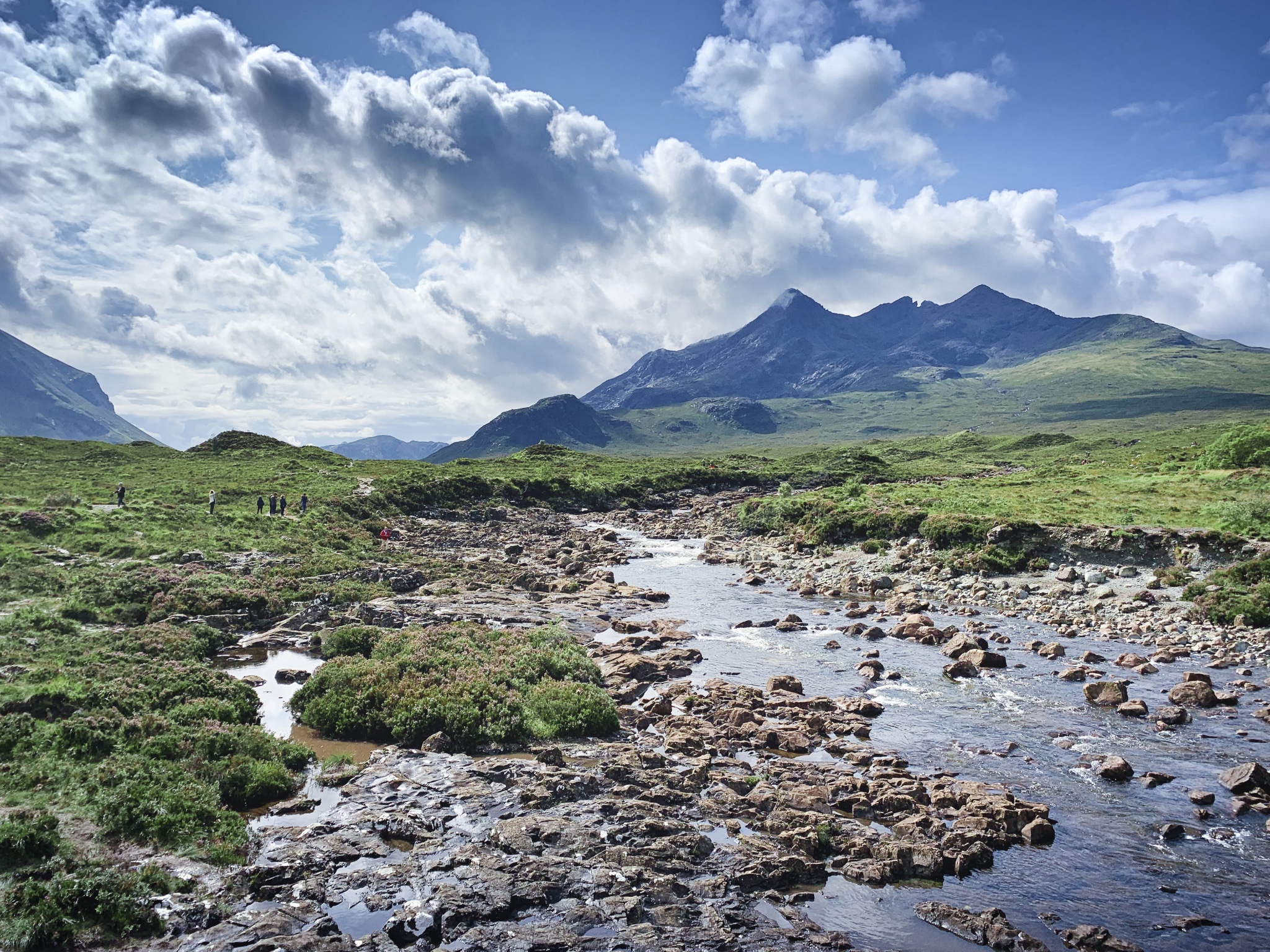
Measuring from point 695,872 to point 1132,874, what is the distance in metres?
9.43

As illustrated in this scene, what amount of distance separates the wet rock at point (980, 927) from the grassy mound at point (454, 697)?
37.9 feet

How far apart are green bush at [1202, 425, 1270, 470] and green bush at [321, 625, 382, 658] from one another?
7513 cm

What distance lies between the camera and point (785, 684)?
88.4ft

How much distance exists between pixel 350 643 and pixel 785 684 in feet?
60.0

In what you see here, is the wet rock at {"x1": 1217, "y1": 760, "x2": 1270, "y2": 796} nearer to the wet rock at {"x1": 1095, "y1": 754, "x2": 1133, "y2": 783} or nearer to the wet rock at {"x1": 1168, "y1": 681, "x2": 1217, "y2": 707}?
the wet rock at {"x1": 1095, "y1": 754, "x2": 1133, "y2": 783}

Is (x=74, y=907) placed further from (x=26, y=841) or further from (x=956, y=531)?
(x=956, y=531)

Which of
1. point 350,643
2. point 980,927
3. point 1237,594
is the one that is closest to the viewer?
point 980,927

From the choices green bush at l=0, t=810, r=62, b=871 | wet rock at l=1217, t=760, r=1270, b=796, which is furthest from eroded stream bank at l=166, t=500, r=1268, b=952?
green bush at l=0, t=810, r=62, b=871

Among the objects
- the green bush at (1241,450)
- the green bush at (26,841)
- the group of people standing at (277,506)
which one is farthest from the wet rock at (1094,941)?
the green bush at (1241,450)

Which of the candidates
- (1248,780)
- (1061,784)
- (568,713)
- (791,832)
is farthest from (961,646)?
(568,713)

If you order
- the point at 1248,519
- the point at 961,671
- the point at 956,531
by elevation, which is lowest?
the point at 961,671

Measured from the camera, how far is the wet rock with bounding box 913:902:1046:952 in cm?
1253

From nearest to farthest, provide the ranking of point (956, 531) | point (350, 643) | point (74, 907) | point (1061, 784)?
1. point (74, 907)
2. point (1061, 784)
3. point (350, 643)
4. point (956, 531)

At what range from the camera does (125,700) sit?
2025 cm
